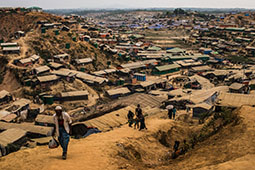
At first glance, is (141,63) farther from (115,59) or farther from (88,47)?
(88,47)

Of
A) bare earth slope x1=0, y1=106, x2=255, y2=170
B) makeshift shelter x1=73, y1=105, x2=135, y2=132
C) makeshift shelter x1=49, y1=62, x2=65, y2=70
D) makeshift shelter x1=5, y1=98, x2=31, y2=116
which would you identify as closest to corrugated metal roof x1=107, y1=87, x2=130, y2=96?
makeshift shelter x1=5, y1=98, x2=31, y2=116

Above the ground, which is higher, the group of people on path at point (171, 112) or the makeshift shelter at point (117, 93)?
the group of people on path at point (171, 112)

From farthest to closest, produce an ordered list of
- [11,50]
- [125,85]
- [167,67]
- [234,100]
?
[167,67] → [11,50] → [125,85] → [234,100]

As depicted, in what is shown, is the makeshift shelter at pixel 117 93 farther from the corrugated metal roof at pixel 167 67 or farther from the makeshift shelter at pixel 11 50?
the makeshift shelter at pixel 11 50

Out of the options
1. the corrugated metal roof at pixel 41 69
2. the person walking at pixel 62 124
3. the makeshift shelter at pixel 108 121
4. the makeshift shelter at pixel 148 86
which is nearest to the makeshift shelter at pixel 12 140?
the makeshift shelter at pixel 108 121

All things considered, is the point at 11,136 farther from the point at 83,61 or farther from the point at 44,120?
the point at 83,61

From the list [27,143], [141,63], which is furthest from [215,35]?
[27,143]

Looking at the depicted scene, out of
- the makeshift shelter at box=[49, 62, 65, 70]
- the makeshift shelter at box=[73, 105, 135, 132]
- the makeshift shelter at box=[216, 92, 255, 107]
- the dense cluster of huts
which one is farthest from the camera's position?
the makeshift shelter at box=[49, 62, 65, 70]

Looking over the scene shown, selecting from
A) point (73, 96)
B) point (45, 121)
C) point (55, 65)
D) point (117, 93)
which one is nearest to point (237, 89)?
point (117, 93)

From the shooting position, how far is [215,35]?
75562mm

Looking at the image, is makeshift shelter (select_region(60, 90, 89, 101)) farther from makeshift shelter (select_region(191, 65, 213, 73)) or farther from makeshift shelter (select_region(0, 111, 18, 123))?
makeshift shelter (select_region(191, 65, 213, 73))

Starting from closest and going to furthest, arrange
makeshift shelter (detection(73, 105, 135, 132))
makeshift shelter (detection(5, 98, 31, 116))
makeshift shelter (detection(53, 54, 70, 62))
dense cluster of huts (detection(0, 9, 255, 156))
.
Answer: makeshift shelter (detection(73, 105, 135, 132))
dense cluster of huts (detection(0, 9, 255, 156))
makeshift shelter (detection(5, 98, 31, 116))
makeshift shelter (detection(53, 54, 70, 62))

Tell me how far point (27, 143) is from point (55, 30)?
3796 centimetres

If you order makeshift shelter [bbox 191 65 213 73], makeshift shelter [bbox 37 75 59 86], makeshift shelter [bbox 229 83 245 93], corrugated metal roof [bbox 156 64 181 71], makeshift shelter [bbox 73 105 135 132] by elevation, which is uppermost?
makeshift shelter [bbox 73 105 135 132]
